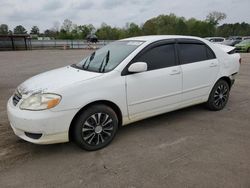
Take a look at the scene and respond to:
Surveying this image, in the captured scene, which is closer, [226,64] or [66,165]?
[66,165]

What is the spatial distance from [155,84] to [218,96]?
1811mm

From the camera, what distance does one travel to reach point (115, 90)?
3.38 meters

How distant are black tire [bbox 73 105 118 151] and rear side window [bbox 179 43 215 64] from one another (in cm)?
175

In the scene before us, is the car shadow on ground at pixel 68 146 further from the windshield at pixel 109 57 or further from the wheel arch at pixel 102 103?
the windshield at pixel 109 57

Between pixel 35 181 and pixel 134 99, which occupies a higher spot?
pixel 134 99

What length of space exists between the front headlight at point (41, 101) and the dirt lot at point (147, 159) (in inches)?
29.1

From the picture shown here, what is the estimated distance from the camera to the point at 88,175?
279 cm

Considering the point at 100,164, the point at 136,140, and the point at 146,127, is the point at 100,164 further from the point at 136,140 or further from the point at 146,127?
the point at 146,127

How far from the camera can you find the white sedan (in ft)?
9.96

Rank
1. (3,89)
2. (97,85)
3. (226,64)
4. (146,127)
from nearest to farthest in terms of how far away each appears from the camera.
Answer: (97,85)
(146,127)
(226,64)
(3,89)

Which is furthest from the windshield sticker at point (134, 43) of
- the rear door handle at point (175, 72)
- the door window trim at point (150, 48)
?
the rear door handle at point (175, 72)

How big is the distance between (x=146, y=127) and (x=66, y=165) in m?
1.63

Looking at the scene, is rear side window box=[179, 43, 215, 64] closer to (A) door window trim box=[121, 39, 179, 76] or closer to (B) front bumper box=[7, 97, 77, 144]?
(A) door window trim box=[121, 39, 179, 76]

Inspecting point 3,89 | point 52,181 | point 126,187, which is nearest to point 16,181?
point 52,181
